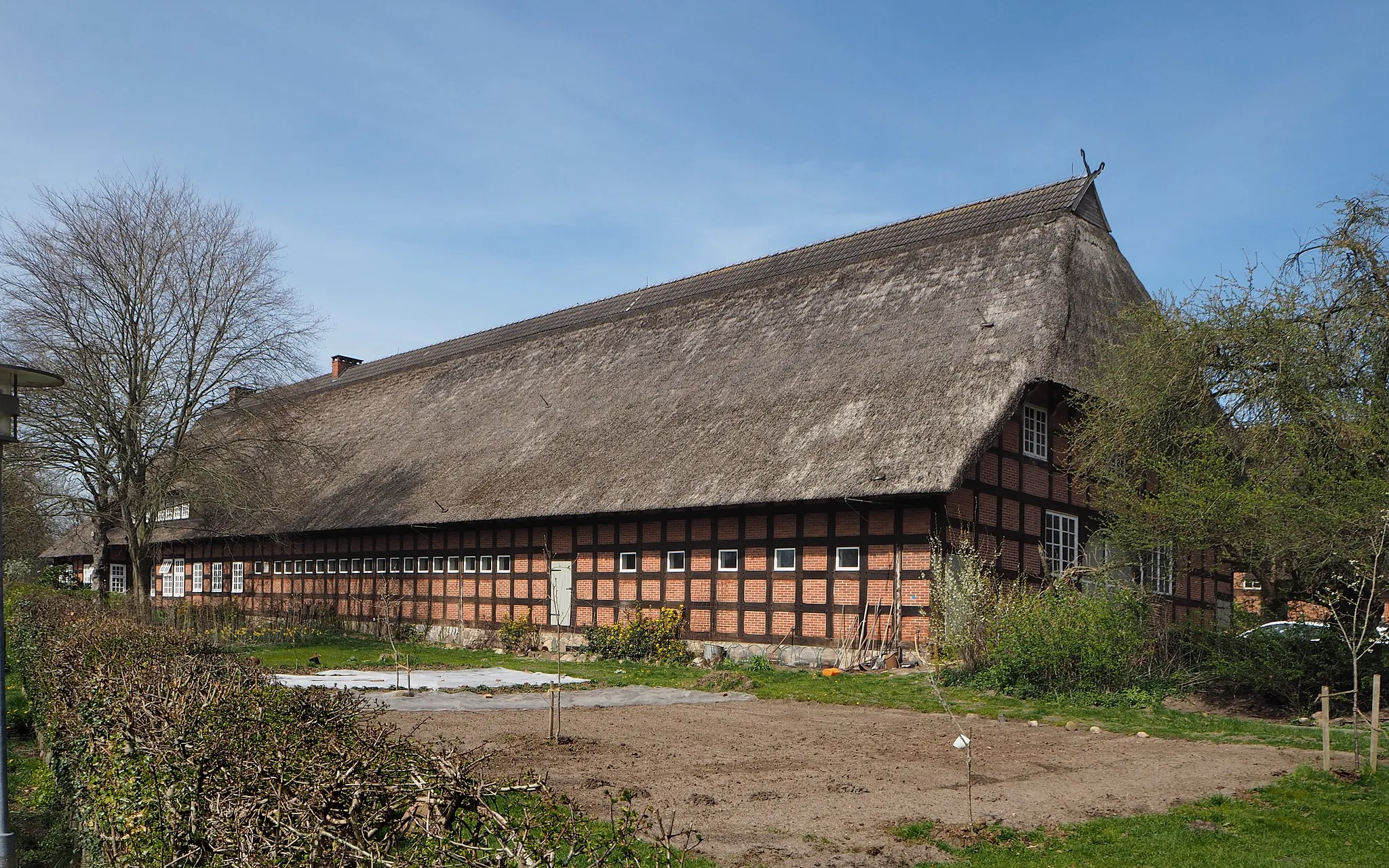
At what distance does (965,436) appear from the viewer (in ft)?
56.4

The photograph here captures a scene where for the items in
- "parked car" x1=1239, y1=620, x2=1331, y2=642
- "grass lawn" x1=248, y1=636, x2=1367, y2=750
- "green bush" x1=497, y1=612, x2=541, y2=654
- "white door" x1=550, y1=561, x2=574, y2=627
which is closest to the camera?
"grass lawn" x1=248, y1=636, x2=1367, y2=750

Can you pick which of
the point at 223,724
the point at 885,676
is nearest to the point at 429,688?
the point at 885,676

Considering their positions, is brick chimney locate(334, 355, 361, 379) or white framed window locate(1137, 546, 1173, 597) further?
brick chimney locate(334, 355, 361, 379)

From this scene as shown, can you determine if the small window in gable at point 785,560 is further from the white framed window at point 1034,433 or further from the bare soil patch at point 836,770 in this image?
the bare soil patch at point 836,770

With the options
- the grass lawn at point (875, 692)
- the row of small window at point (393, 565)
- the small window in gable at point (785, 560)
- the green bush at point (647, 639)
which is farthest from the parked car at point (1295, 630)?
the row of small window at point (393, 565)

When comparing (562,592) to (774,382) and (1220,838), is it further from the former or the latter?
(1220,838)

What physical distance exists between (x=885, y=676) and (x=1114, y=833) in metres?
9.56

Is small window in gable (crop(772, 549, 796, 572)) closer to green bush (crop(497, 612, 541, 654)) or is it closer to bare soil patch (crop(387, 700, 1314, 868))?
bare soil patch (crop(387, 700, 1314, 868))

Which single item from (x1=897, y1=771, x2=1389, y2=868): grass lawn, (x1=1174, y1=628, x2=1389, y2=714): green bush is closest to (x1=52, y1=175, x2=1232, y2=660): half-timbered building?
(x1=1174, y1=628, x2=1389, y2=714): green bush

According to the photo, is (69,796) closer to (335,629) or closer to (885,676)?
(885,676)

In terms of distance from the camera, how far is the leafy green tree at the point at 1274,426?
44.6ft

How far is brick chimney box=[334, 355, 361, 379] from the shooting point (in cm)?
4266

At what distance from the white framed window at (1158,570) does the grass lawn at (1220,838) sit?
8037 millimetres

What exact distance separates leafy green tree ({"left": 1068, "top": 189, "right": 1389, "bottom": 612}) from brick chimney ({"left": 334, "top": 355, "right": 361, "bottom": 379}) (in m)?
32.7
